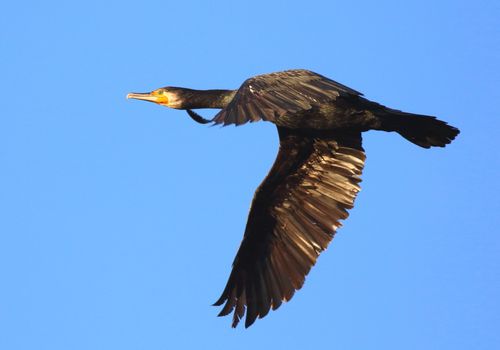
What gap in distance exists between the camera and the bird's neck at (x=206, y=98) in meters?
11.9

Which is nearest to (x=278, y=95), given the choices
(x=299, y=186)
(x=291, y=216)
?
(x=299, y=186)

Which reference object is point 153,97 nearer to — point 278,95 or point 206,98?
point 206,98

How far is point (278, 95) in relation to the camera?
9.79 metres

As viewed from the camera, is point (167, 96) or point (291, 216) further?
point (167, 96)

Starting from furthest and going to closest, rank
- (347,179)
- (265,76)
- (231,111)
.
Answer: (347,179) → (265,76) → (231,111)

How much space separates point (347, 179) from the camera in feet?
39.2

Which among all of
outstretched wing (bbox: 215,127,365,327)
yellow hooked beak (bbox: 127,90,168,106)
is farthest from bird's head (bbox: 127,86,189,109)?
outstretched wing (bbox: 215,127,365,327)

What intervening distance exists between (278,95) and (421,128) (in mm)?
2265

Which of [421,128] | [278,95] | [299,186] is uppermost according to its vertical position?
[421,128]

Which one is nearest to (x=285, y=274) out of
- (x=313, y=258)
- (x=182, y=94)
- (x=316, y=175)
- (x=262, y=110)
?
(x=313, y=258)

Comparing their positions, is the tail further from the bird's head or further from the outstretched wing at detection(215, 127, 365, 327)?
the bird's head

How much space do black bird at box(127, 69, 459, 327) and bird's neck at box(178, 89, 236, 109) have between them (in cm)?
1

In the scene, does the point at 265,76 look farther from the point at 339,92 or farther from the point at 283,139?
the point at 283,139

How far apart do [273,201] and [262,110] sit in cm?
310
